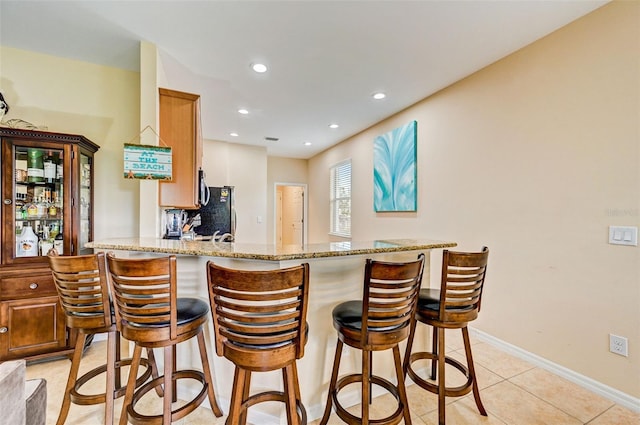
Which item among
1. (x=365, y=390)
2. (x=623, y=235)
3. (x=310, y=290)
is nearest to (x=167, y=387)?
(x=310, y=290)

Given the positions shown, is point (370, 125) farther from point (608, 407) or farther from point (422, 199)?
point (608, 407)

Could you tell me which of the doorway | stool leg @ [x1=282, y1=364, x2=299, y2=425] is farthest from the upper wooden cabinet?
the doorway

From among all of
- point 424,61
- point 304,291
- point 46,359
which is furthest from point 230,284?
point 424,61

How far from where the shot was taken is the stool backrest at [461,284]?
1.61 metres

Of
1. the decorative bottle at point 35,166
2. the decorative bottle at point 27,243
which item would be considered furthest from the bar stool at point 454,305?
the decorative bottle at point 35,166

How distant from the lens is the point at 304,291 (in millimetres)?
1254

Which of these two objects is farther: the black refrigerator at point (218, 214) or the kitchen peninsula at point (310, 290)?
the black refrigerator at point (218, 214)

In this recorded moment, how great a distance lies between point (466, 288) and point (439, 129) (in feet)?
7.45

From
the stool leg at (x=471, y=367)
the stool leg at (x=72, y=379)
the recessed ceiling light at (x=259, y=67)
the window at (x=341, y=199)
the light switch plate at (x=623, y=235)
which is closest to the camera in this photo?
the stool leg at (x=72, y=379)

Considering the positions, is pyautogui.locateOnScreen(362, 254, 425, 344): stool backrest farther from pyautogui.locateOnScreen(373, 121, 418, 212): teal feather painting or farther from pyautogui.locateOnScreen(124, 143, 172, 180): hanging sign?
pyautogui.locateOnScreen(373, 121, 418, 212): teal feather painting

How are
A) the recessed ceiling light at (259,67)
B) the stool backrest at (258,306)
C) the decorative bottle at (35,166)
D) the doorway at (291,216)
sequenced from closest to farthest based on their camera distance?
the stool backrest at (258,306) < the decorative bottle at (35,166) < the recessed ceiling light at (259,67) < the doorway at (291,216)

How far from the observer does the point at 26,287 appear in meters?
2.25

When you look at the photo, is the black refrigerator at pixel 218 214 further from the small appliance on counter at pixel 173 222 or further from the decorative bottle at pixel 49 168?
Answer: the decorative bottle at pixel 49 168

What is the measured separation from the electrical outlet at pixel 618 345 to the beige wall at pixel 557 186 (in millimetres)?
31
